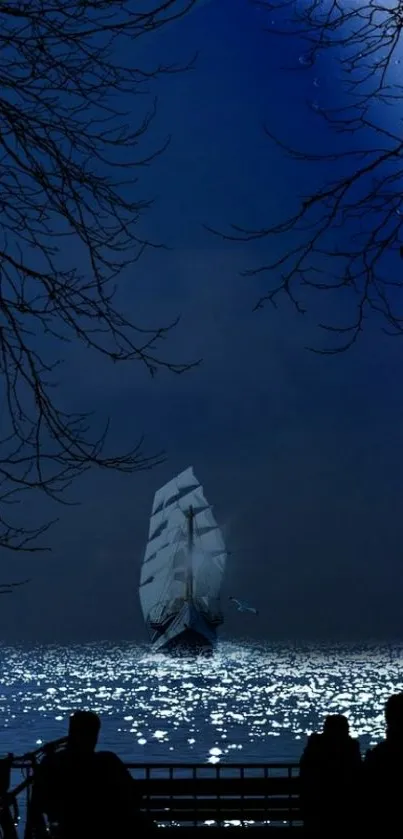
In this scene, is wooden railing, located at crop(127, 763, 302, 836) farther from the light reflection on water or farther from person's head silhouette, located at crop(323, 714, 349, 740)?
the light reflection on water

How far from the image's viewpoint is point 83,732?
16.7 ft

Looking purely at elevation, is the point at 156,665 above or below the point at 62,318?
above

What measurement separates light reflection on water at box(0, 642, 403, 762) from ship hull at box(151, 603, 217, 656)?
311 centimetres

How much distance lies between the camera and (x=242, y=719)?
81.8 meters

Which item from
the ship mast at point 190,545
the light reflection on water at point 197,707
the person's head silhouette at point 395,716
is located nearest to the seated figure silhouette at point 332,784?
the person's head silhouette at point 395,716

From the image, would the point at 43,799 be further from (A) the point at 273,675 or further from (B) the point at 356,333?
(A) the point at 273,675

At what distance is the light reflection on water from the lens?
64500 mm

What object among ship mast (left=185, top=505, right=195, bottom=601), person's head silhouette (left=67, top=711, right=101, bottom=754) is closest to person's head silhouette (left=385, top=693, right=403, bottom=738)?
person's head silhouette (left=67, top=711, right=101, bottom=754)

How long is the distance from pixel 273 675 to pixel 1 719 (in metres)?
75.1

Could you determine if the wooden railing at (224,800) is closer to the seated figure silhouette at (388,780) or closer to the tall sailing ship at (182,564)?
the seated figure silhouette at (388,780)

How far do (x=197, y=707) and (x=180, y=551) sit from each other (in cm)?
4346

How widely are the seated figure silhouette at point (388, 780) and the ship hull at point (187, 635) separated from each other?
13716cm

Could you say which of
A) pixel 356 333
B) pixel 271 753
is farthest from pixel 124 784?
pixel 271 753

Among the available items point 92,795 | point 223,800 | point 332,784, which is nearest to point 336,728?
point 332,784
